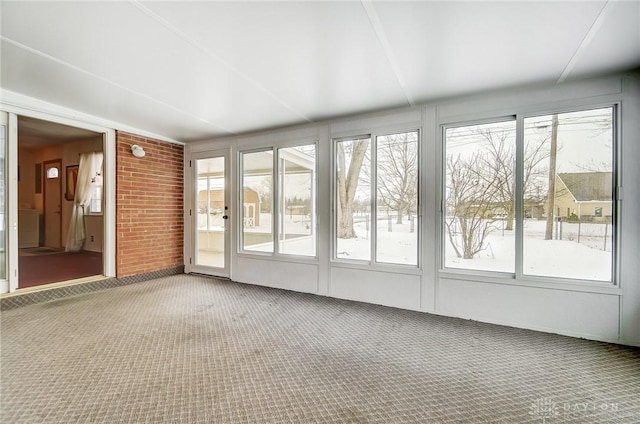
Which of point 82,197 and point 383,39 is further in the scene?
point 82,197

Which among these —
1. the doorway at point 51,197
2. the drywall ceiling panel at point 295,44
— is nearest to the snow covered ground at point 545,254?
the drywall ceiling panel at point 295,44

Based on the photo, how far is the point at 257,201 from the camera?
461 centimetres

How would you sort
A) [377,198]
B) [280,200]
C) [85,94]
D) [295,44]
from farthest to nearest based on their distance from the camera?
[280,200] < [377,198] < [85,94] < [295,44]

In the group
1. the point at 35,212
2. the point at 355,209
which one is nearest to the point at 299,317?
the point at 355,209

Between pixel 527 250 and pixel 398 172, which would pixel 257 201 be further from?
pixel 527 250

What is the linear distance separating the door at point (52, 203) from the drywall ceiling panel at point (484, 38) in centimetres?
798

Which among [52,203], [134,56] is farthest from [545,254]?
[52,203]

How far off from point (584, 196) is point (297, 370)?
9.97 feet

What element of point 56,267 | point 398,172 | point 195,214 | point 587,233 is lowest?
point 56,267

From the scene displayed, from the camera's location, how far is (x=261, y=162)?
4.60 meters

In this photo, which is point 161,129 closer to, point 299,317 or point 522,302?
point 299,317

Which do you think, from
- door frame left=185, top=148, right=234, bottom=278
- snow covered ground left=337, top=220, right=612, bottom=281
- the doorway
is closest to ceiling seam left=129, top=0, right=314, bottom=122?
door frame left=185, top=148, right=234, bottom=278

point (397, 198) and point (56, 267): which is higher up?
point (397, 198)

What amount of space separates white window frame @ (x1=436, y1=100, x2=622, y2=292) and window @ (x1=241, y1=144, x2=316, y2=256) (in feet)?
5.52
